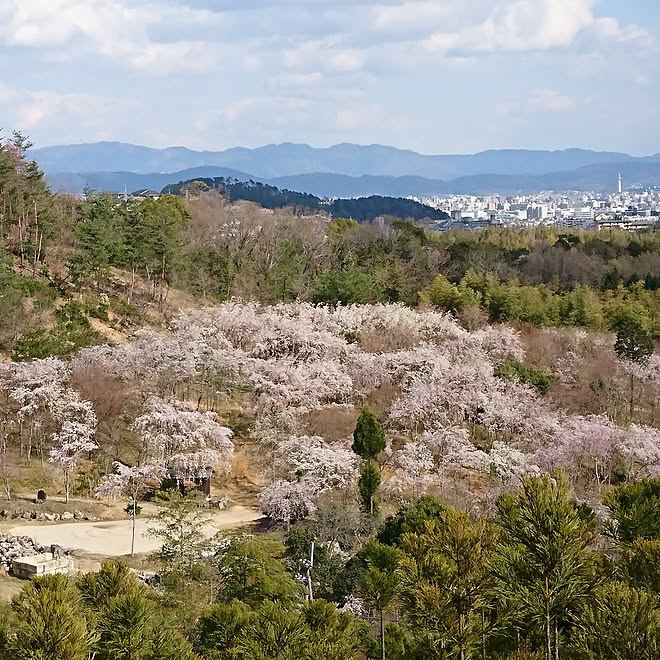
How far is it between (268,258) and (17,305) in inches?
586

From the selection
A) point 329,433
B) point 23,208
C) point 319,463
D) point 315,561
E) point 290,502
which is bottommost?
point 315,561

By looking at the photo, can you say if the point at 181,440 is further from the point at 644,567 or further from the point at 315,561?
the point at 644,567

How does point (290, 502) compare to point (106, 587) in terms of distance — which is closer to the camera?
point (106, 587)

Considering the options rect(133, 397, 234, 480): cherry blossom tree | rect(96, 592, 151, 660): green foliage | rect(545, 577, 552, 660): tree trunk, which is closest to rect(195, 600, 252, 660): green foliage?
rect(96, 592, 151, 660): green foliage

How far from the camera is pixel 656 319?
31266 millimetres

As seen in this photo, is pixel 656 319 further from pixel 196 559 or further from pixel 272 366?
pixel 196 559

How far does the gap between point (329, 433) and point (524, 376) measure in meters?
6.86

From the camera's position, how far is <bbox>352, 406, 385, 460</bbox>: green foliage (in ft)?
55.8

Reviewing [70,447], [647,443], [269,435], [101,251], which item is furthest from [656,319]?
[70,447]

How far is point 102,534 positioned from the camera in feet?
50.2

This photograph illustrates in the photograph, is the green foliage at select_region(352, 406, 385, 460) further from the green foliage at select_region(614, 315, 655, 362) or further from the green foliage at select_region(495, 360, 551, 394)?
the green foliage at select_region(614, 315, 655, 362)

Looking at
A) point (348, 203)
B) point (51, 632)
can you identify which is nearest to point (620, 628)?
point (51, 632)

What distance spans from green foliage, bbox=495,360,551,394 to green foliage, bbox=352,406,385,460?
6.57 m

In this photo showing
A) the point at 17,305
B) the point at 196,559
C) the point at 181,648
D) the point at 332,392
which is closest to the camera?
the point at 181,648
